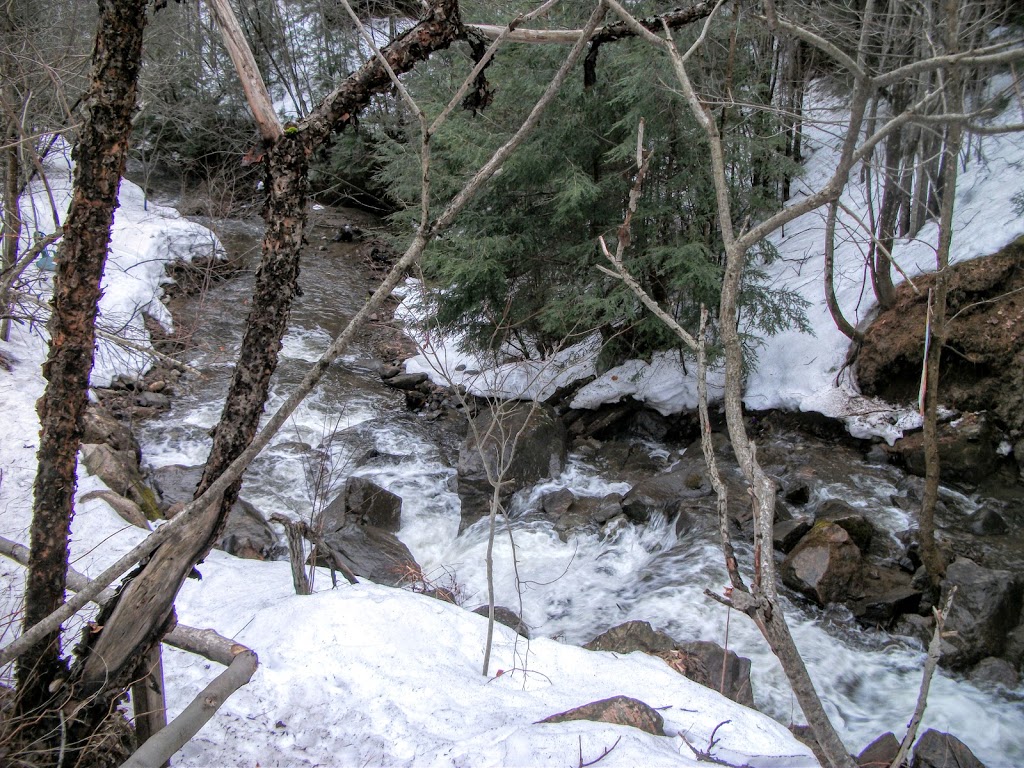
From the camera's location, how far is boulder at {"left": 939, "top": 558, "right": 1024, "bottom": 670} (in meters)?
4.74

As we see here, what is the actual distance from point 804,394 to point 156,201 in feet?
47.0

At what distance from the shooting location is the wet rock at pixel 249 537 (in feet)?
19.3

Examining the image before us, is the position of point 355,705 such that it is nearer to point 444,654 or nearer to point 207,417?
point 444,654

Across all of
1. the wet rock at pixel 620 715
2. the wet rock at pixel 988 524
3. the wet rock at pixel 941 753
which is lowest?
the wet rock at pixel 941 753

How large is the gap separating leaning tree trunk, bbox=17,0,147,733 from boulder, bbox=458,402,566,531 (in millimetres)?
A: 5086

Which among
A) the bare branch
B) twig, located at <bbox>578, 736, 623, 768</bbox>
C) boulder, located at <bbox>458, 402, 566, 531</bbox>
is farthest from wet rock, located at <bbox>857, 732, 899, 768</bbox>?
the bare branch

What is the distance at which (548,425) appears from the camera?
8289mm

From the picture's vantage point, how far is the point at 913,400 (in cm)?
743

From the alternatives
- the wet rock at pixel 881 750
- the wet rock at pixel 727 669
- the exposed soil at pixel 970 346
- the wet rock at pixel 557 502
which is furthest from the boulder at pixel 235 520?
the exposed soil at pixel 970 346

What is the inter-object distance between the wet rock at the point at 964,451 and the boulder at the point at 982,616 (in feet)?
5.84

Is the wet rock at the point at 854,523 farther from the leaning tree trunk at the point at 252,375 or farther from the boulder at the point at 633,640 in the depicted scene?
the leaning tree trunk at the point at 252,375

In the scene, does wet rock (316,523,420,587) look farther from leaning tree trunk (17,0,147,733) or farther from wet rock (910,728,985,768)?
wet rock (910,728,985,768)

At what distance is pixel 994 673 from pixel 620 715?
326cm

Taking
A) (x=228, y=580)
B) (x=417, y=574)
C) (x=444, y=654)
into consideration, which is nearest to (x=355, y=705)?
(x=444, y=654)
